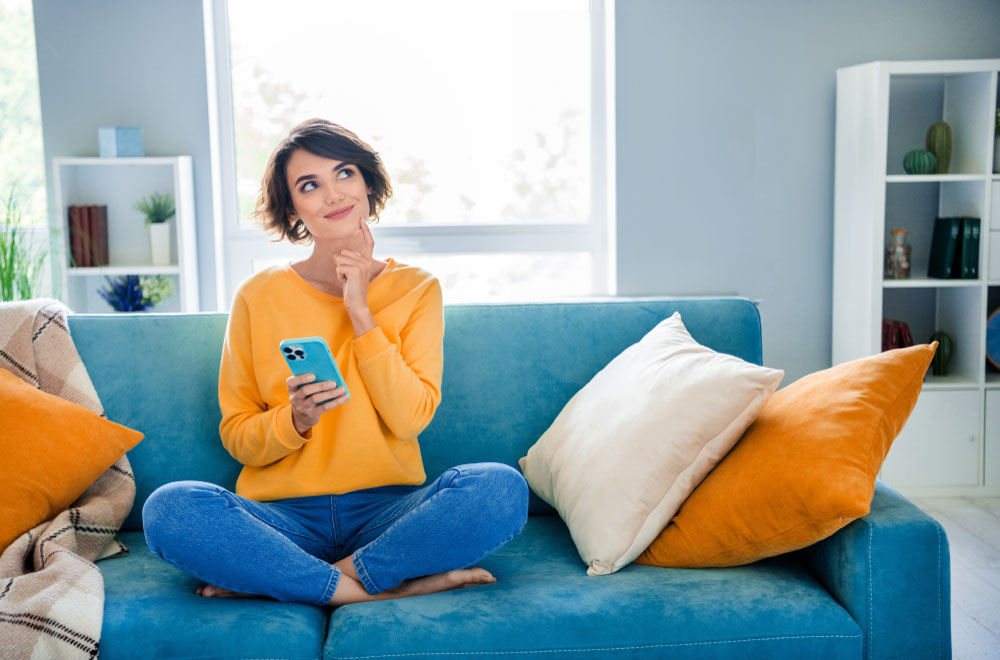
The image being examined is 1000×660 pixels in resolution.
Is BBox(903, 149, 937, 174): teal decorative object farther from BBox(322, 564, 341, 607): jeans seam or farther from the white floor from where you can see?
BBox(322, 564, 341, 607): jeans seam

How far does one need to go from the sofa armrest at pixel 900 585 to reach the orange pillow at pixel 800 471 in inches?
2.8

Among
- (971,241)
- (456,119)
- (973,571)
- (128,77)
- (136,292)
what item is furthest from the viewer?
(456,119)

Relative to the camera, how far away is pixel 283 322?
1794mm

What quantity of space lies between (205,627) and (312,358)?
0.46 metres

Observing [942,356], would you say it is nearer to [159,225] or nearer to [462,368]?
[462,368]

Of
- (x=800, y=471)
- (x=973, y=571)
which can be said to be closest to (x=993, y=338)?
(x=973, y=571)

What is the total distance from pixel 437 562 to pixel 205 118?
96.7 inches

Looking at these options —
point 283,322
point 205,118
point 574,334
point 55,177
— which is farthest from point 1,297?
point 574,334

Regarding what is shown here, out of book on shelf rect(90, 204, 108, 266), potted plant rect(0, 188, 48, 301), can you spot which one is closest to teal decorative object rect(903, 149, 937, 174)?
book on shelf rect(90, 204, 108, 266)

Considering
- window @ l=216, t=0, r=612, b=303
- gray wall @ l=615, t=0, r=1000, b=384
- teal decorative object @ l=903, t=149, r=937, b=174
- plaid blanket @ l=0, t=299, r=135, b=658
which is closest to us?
plaid blanket @ l=0, t=299, r=135, b=658

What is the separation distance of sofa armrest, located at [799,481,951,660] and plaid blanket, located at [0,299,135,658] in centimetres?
121

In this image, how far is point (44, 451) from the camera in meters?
1.67

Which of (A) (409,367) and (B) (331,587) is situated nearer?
(B) (331,587)

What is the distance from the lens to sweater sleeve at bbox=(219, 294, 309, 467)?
1.68 m
